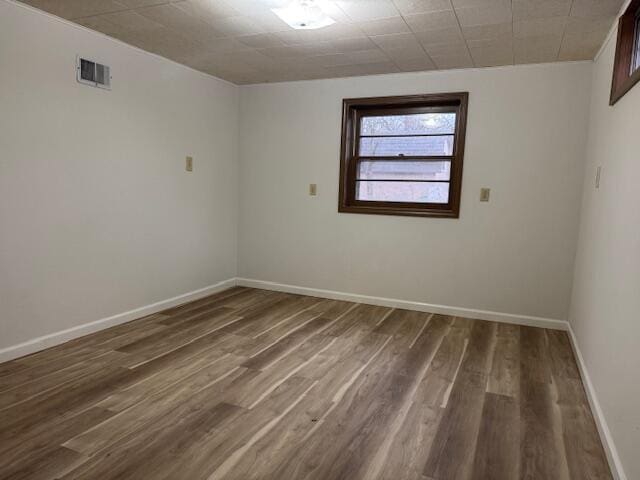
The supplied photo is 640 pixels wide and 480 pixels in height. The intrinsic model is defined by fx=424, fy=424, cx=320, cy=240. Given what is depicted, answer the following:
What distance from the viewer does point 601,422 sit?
2016mm

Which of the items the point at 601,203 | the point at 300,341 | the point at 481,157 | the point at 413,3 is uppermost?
the point at 413,3

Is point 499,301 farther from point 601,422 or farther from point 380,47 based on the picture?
point 380,47

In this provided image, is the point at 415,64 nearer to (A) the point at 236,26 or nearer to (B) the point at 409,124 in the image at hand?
Answer: (B) the point at 409,124

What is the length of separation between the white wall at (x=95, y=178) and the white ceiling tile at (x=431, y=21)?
2.13 metres

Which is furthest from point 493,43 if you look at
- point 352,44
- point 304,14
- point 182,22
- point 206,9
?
point 182,22

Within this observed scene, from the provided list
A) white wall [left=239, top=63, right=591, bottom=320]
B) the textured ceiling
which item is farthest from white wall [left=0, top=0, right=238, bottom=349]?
white wall [left=239, top=63, right=591, bottom=320]

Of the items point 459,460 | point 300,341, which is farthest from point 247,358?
point 459,460

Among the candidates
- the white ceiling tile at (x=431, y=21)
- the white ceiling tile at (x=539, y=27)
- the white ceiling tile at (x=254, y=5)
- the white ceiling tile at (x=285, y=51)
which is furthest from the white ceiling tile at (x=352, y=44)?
the white ceiling tile at (x=539, y=27)

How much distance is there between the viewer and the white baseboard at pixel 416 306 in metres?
3.62

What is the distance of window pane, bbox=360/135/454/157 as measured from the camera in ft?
12.8

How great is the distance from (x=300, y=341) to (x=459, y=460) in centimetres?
155

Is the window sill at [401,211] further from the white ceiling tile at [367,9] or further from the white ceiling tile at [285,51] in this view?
the white ceiling tile at [367,9]

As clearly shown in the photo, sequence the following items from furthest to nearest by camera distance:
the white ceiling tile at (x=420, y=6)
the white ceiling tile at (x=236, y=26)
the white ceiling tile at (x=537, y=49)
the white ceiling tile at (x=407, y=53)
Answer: the white ceiling tile at (x=407, y=53), the white ceiling tile at (x=537, y=49), the white ceiling tile at (x=236, y=26), the white ceiling tile at (x=420, y=6)

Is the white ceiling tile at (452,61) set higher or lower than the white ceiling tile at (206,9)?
higher
